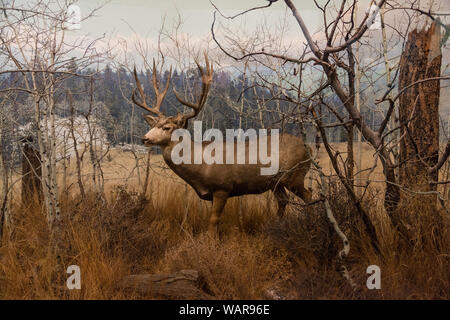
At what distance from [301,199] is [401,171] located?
985mm

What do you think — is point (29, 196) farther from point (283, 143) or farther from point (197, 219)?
point (283, 143)

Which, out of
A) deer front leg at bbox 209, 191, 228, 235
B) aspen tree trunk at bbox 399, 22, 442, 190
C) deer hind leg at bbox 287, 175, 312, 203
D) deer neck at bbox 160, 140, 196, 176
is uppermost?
aspen tree trunk at bbox 399, 22, 442, 190

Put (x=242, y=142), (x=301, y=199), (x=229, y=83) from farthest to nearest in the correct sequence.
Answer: (x=229, y=83) → (x=301, y=199) → (x=242, y=142)

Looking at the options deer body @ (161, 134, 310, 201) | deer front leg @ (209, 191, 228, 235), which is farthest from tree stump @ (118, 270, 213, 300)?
deer body @ (161, 134, 310, 201)

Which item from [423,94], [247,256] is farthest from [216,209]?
[423,94]

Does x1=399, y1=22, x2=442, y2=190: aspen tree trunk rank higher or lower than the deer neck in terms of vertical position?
higher

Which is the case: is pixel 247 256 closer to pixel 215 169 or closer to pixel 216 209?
pixel 216 209

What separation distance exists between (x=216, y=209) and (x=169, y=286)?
1.09 m

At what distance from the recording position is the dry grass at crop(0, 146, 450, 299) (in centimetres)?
242

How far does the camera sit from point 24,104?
4629 mm

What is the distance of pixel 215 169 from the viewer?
11.4ft

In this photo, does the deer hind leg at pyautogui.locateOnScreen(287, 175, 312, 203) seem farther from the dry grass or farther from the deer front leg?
the deer front leg

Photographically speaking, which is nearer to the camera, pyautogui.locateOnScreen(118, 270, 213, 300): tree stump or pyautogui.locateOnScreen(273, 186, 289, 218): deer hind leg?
pyautogui.locateOnScreen(118, 270, 213, 300): tree stump
